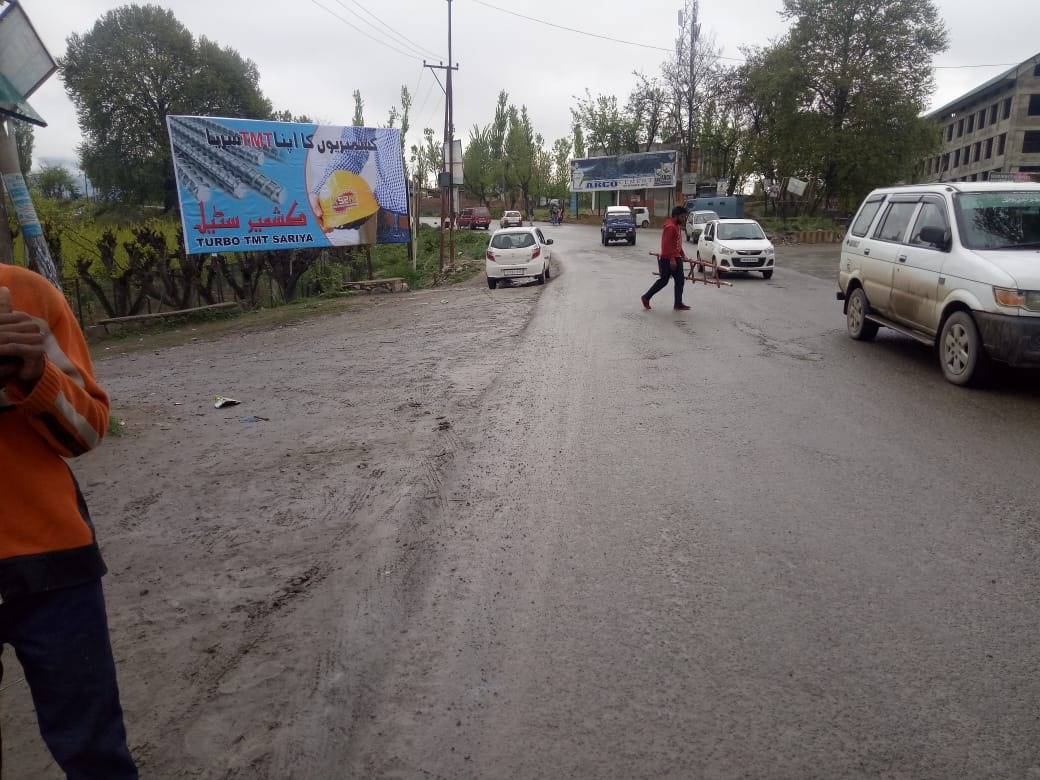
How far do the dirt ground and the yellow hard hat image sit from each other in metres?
10.3

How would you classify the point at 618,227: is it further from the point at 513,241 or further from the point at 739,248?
the point at 513,241

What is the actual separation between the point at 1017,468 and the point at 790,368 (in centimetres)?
348

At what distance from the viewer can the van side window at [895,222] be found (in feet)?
28.9

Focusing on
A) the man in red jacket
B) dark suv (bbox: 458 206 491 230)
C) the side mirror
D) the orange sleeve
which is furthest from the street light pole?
dark suv (bbox: 458 206 491 230)

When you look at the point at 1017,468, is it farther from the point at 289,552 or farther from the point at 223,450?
the point at 223,450

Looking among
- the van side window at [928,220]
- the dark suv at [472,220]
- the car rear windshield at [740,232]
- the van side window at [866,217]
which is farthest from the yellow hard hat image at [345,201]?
the dark suv at [472,220]

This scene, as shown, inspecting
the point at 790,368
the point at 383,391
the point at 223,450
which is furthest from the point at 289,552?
the point at 790,368

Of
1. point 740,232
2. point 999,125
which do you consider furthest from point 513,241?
point 999,125

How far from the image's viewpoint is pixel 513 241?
66.1 feet

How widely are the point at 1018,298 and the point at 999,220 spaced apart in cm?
145

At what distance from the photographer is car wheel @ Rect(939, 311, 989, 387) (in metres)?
7.17

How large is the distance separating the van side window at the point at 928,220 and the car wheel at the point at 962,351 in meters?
Result: 1.05

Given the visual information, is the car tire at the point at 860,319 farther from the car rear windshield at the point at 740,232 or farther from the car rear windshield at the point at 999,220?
the car rear windshield at the point at 740,232

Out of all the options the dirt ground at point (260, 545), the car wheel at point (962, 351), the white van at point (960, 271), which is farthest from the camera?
the car wheel at point (962, 351)
